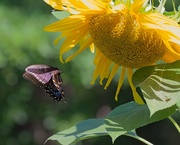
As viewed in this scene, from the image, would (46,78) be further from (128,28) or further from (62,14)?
(128,28)

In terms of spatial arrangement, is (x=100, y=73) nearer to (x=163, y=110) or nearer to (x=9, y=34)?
(x=163, y=110)

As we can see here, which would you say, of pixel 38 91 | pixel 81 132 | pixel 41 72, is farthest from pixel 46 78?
pixel 38 91

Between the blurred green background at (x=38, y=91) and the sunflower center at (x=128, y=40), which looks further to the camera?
the blurred green background at (x=38, y=91)

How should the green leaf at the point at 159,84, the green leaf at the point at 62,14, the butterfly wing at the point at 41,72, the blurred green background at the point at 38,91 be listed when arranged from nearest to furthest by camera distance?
the green leaf at the point at 159,84 → the green leaf at the point at 62,14 → the butterfly wing at the point at 41,72 → the blurred green background at the point at 38,91

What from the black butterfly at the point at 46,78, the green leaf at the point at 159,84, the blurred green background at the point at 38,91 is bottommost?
the blurred green background at the point at 38,91

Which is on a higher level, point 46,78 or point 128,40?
point 128,40

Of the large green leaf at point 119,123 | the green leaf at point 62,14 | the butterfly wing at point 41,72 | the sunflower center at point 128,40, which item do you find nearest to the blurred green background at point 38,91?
the butterfly wing at point 41,72

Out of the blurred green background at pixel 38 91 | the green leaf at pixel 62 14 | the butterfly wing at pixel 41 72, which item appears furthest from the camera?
the blurred green background at pixel 38 91

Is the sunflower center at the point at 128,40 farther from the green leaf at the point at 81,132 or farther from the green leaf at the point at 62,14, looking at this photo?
the green leaf at the point at 81,132
